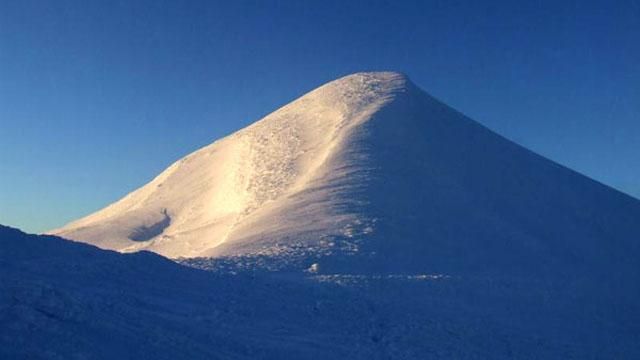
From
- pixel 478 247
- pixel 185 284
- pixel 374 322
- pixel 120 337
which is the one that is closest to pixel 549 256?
pixel 478 247

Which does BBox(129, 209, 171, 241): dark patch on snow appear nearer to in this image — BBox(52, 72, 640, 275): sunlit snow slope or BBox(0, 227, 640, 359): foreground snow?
BBox(52, 72, 640, 275): sunlit snow slope

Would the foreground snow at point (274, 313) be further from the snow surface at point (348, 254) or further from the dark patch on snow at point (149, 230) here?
the dark patch on snow at point (149, 230)

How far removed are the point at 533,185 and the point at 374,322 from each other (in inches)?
1067

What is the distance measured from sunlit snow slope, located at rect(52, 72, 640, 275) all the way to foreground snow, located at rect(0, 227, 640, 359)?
289 centimetres

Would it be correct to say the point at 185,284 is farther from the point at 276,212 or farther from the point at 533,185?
the point at 533,185

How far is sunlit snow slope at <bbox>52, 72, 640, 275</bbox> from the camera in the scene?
119 feet

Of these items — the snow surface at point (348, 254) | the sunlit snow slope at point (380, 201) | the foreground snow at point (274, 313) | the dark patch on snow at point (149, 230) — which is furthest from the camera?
the dark patch on snow at point (149, 230)

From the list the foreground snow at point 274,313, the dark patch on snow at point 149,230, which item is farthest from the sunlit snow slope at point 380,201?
the foreground snow at point 274,313

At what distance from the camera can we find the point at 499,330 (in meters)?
28.5

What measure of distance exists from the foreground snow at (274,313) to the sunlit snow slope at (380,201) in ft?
9.47

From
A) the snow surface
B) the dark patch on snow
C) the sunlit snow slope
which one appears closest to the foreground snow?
the snow surface

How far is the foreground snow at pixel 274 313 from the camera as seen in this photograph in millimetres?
17906

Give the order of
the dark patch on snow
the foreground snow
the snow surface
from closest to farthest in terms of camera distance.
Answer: the foreground snow → the snow surface → the dark patch on snow

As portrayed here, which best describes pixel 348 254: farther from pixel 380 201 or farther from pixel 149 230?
pixel 149 230
